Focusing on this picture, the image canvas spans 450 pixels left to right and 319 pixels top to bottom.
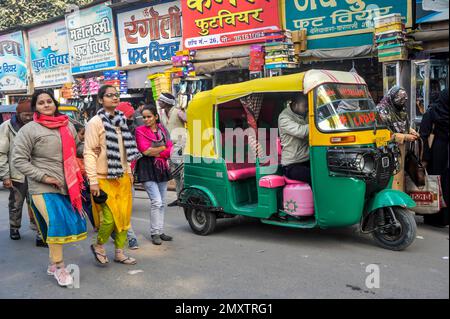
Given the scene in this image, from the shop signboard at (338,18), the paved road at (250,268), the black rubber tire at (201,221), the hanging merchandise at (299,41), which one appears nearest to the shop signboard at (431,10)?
the shop signboard at (338,18)

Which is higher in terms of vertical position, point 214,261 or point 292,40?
point 292,40

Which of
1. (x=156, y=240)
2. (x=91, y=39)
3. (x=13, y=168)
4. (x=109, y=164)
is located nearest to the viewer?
(x=109, y=164)

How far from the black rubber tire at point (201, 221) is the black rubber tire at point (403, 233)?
82.6 inches

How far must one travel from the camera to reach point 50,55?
1767cm

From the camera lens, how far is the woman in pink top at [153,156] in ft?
17.1

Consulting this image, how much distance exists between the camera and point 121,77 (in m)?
14.2

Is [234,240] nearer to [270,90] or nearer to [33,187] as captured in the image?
[270,90]

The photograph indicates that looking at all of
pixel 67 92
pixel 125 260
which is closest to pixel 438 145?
pixel 125 260

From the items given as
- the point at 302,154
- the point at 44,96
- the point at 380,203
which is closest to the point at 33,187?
the point at 44,96

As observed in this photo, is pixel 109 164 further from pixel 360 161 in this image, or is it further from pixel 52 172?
pixel 360 161

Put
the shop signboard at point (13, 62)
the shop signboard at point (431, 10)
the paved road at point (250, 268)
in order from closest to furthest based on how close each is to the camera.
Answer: the paved road at point (250, 268), the shop signboard at point (431, 10), the shop signboard at point (13, 62)

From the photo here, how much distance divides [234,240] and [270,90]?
1.87 metres

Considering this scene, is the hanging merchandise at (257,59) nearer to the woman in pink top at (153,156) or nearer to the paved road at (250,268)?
the paved road at (250,268)

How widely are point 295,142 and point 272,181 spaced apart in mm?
511
